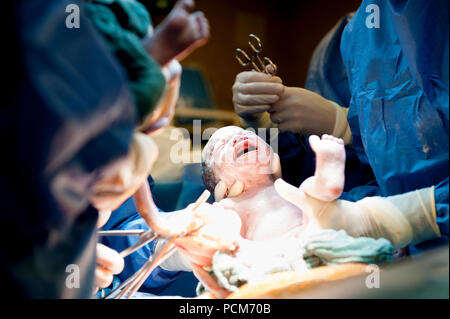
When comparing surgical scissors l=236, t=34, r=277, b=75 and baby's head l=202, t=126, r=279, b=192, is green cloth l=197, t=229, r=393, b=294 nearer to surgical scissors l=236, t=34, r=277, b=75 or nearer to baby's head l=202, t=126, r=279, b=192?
baby's head l=202, t=126, r=279, b=192

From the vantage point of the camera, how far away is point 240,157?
902mm

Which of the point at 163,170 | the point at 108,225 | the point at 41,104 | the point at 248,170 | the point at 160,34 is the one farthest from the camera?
the point at 163,170

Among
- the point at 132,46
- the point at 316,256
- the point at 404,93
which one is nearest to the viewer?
the point at 132,46

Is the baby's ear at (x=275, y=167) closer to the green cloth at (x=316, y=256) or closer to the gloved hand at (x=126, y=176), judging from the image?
the green cloth at (x=316, y=256)

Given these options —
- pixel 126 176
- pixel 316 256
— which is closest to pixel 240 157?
pixel 316 256

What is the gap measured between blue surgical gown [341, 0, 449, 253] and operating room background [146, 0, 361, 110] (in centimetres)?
16

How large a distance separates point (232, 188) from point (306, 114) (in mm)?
250

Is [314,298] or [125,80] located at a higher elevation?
[125,80]

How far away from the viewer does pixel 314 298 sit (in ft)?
1.98

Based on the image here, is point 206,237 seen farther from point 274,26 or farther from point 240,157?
point 274,26

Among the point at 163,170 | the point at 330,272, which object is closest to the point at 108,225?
the point at 163,170

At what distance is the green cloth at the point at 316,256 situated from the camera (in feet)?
2.16
